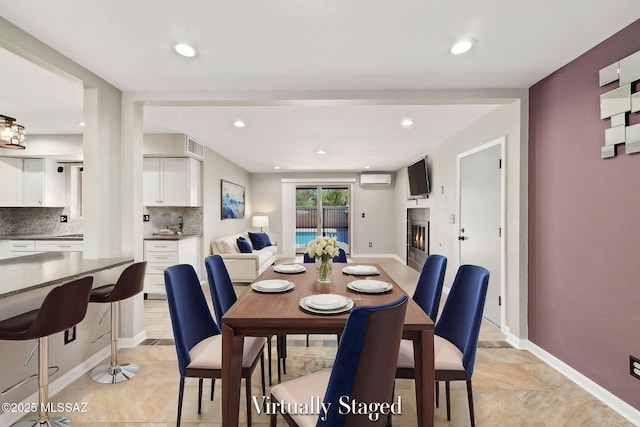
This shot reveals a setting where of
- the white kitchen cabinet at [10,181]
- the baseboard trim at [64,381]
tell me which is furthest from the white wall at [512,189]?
the white kitchen cabinet at [10,181]

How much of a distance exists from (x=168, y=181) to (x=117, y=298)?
2.88 m

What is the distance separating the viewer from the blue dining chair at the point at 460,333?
1631 mm

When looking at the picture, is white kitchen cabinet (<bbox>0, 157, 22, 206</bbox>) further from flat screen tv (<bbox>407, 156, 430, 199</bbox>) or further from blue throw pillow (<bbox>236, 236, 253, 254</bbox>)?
flat screen tv (<bbox>407, 156, 430, 199</bbox>)

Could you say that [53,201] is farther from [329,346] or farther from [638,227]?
[638,227]

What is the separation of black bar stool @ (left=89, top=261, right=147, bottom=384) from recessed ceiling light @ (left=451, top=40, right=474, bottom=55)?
273 cm

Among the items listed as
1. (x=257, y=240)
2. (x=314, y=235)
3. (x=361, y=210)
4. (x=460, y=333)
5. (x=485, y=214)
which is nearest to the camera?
(x=460, y=333)

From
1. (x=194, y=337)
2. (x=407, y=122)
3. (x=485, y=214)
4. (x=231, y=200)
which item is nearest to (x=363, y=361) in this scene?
(x=194, y=337)

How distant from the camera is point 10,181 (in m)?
4.56

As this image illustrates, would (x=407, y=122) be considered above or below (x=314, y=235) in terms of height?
above

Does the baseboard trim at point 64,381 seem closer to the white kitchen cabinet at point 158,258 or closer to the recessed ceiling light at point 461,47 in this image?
the white kitchen cabinet at point 158,258

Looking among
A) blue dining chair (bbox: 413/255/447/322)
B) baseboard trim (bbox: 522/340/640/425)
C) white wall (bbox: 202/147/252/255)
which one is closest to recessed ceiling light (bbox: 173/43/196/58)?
blue dining chair (bbox: 413/255/447/322)

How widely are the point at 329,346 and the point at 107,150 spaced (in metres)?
2.67

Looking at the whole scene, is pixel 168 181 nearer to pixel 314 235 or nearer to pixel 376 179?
pixel 314 235

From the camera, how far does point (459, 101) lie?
283 centimetres
